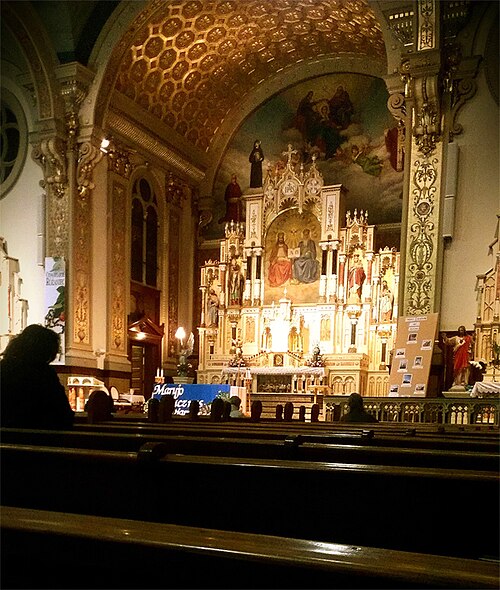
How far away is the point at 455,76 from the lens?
28.7ft

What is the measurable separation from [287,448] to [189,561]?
1.42m

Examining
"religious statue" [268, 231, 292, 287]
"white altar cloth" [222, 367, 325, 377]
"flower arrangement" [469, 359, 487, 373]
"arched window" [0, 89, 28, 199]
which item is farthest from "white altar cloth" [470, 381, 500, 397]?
"arched window" [0, 89, 28, 199]

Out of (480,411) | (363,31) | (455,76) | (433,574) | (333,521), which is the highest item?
(363,31)

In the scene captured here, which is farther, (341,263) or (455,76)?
(341,263)

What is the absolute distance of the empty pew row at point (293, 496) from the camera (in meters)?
1.72

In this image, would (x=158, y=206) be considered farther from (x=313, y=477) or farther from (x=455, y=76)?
(x=313, y=477)

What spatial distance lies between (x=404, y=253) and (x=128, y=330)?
23.4ft

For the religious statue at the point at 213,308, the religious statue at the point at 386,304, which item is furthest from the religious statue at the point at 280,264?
the religious statue at the point at 386,304

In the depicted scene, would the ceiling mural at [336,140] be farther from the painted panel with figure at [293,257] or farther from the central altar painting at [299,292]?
the painted panel with figure at [293,257]

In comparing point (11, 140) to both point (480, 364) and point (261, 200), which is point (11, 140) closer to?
point (261, 200)

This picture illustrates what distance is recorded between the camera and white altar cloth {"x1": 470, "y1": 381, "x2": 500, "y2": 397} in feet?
23.9

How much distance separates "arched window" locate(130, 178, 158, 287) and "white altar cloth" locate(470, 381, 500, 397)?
352 inches

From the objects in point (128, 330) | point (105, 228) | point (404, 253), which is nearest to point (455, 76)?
point (404, 253)

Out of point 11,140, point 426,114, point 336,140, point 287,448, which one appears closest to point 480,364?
point 426,114
